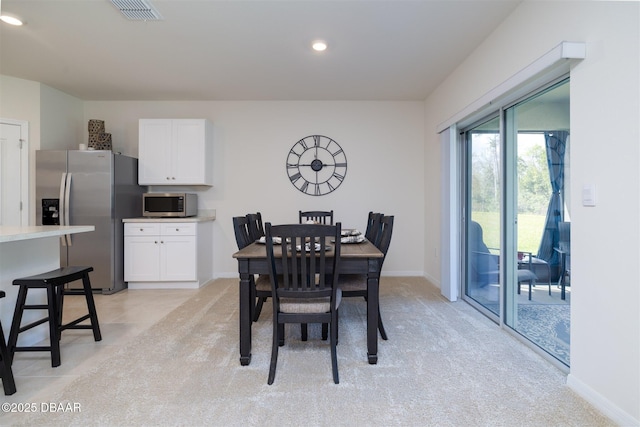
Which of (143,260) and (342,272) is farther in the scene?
(143,260)

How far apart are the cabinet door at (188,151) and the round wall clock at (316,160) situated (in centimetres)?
124

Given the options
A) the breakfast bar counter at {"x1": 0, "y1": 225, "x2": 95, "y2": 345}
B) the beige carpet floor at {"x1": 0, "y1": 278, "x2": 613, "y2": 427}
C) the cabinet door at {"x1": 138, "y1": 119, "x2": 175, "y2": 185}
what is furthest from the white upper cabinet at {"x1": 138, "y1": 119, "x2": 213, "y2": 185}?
the beige carpet floor at {"x1": 0, "y1": 278, "x2": 613, "y2": 427}

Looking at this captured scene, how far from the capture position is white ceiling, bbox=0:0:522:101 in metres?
2.39

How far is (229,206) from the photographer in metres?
4.55

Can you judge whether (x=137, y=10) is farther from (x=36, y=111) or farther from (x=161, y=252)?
(x=161, y=252)

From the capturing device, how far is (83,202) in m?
3.71

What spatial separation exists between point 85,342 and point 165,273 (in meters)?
1.55

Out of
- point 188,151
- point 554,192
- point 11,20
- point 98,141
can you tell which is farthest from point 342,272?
point 98,141

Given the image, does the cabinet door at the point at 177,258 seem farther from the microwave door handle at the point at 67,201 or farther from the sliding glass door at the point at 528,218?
the sliding glass door at the point at 528,218

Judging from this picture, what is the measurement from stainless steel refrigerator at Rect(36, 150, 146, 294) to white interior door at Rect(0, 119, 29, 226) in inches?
11.4

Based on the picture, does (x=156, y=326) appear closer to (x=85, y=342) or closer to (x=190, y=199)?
(x=85, y=342)

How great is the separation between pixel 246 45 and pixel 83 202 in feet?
8.99

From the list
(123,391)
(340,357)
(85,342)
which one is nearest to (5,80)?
(85,342)

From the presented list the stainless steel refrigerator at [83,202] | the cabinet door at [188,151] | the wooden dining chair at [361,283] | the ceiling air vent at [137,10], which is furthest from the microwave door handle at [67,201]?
the wooden dining chair at [361,283]
